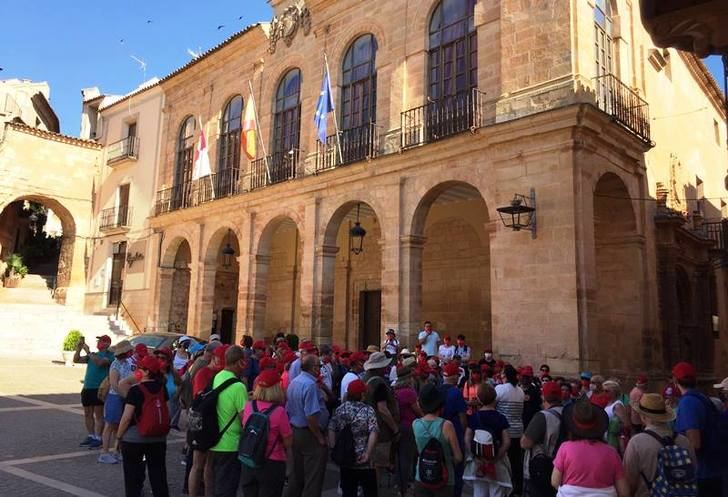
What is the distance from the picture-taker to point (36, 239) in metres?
32.2

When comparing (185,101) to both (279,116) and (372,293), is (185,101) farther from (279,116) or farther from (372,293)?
(372,293)

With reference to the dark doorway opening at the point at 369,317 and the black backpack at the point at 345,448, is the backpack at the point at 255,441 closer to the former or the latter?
the black backpack at the point at 345,448

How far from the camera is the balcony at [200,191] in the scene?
64.5 feet

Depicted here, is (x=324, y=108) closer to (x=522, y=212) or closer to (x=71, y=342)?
(x=522, y=212)

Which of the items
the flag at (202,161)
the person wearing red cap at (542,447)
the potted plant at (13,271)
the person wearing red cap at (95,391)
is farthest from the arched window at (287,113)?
the potted plant at (13,271)

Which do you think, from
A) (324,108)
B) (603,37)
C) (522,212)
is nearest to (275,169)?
(324,108)

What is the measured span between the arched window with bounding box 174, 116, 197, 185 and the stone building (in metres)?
0.45

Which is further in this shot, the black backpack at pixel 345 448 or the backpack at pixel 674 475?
the black backpack at pixel 345 448

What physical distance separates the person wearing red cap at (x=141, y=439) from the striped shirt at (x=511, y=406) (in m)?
3.43

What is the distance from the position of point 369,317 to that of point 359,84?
763cm

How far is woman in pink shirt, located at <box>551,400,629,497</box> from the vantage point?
3318mm

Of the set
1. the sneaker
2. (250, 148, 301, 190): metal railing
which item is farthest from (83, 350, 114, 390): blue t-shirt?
(250, 148, 301, 190): metal railing

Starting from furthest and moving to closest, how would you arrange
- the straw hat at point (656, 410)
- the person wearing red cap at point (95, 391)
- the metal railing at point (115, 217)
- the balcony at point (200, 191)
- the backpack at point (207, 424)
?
the metal railing at point (115, 217), the balcony at point (200, 191), the person wearing red cap at point (95, 391), the backpack at point (207, 424), the straw hat at point (656, 410)

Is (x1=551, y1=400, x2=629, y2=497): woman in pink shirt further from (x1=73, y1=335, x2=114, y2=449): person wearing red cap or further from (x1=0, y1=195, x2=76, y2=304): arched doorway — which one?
(x1=0, y1=195, x2=76, y2=304): arched doorway
